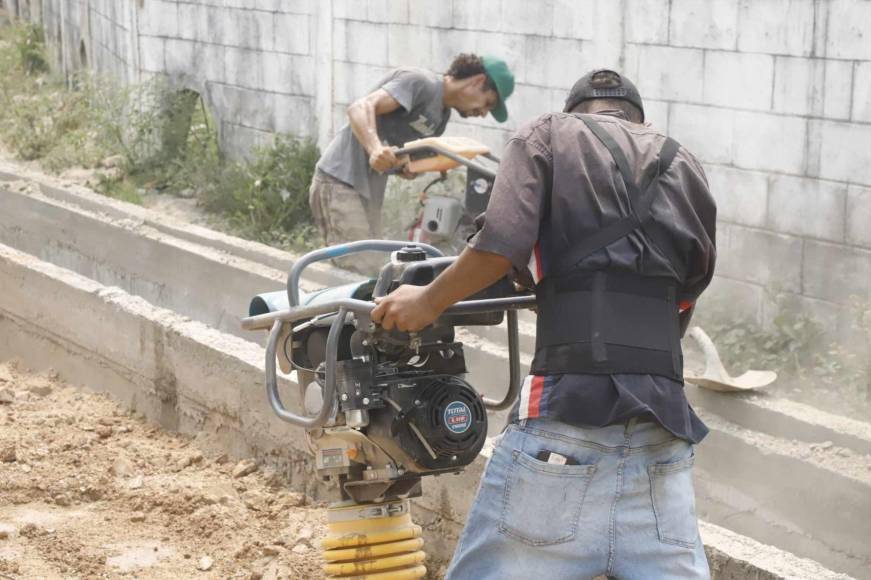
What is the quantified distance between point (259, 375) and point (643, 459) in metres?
2.87

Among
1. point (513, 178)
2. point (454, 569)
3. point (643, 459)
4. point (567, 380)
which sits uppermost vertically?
point (513, 178)

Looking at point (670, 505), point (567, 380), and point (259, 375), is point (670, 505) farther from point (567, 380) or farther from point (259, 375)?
point (259, 375)

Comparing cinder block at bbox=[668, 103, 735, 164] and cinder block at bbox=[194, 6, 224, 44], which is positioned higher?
cinder block at bbox=[194, 6, 224, 44]

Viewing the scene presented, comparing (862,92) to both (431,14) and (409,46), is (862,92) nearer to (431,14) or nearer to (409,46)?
(431,14)

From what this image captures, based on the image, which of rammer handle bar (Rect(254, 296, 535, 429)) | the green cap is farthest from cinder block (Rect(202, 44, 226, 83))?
rammer handle bar (Rect(254, 296, 535, 429))

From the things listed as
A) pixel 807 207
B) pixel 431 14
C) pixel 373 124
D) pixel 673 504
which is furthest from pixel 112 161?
pixel 673 504

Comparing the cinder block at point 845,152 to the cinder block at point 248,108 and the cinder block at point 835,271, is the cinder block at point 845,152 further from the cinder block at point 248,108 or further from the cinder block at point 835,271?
the cinder block at point 248,108

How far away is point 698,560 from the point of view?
9.62ft

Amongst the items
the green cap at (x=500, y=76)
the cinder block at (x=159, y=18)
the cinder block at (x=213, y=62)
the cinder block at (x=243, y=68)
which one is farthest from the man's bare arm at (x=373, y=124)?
the cinder block at (x=159, y=18)

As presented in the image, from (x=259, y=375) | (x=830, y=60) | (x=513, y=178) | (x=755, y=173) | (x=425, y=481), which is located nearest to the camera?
(x=513, y=178)

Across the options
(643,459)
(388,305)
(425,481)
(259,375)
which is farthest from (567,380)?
(259,375)

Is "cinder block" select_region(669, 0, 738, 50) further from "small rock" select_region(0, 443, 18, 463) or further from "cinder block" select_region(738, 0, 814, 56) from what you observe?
"small rock" select_region(0, 443, 18, 463)

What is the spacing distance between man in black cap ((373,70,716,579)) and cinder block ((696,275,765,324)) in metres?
4.22

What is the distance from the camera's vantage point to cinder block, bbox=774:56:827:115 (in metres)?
6.51
